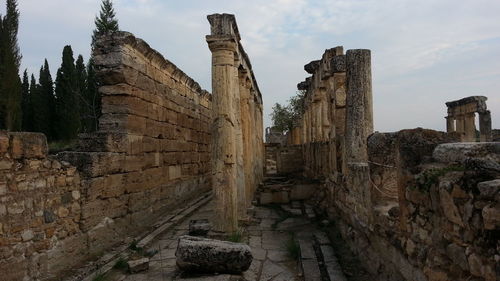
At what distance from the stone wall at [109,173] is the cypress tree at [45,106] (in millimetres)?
20919

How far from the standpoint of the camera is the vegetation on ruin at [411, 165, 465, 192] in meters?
3.36

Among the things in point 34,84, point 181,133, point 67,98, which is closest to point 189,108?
point 181,133

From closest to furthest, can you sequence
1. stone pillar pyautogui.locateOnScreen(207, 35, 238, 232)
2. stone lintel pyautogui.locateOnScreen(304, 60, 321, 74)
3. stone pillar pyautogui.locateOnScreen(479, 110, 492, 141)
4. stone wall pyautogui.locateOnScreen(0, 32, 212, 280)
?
1. stone wall pyautogui.locateOnScreen(0, 32, 212, 280)
2. stone pillar pyautogui.locateOnScreen(207, 35, 238, 232)
3. stone lintel pyautogui.locateOnScreen(304, 60, 321, 74)
4. stone pillar pyautogui.locateOnScreen(479, 110, 492, 141)

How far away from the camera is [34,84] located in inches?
1196

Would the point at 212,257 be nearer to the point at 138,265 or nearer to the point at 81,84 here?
the point at 138,265

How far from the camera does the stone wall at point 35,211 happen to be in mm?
4625

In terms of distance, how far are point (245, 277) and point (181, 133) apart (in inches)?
258

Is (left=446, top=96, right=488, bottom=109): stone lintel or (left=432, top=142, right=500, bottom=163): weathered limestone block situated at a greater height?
(left=446, top=96, right=488, bottom=109): stone lintel

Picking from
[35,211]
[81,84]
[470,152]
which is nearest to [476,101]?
[470,152]

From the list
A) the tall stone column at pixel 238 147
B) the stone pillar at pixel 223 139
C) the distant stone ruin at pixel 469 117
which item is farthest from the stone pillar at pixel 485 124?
the stone pillar at pixel 223 139

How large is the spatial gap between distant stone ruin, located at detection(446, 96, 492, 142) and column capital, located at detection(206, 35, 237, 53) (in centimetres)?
1504

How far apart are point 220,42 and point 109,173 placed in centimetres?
322

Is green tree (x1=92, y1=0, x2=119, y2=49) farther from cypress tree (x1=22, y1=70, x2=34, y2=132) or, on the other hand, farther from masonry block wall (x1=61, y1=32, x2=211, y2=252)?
masonry block wall (x1=61, y1=32, x2=211, y2=252)

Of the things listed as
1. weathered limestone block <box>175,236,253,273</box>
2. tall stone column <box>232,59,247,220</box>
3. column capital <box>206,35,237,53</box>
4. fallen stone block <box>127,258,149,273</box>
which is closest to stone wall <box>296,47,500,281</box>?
weathered limestone block <box>175,236,253,273</box>
